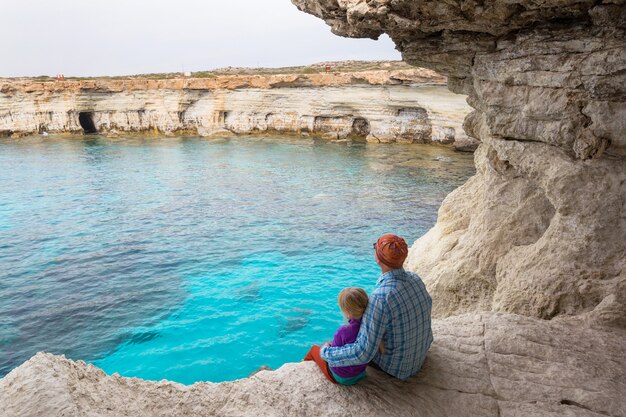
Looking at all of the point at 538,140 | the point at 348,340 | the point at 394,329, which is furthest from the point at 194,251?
the point at 394,329

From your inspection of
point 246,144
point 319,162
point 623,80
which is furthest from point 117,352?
point 246,144

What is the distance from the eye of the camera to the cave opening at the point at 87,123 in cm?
5744

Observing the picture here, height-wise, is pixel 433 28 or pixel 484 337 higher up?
pixel 433 28

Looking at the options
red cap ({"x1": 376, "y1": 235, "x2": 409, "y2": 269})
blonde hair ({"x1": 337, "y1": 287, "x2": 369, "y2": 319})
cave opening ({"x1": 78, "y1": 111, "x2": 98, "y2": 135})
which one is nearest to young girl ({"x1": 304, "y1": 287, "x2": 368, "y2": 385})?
blonde hair ({"x1": 337, "y1": 287, "x2": 369, "y2": 319})

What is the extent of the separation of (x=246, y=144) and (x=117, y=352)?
3632cm

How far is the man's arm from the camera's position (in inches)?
197

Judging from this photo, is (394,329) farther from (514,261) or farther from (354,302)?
(514,261)

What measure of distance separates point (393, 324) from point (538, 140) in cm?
458

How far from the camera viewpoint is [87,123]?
58625mm

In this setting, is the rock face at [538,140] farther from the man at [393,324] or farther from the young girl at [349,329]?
the young girl at [349,329]

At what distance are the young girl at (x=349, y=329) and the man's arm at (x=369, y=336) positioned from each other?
0.11m

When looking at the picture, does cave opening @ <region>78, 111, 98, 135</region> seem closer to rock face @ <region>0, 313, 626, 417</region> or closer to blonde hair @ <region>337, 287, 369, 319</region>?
rock face @ <region>0, 313, 626, 417</region>

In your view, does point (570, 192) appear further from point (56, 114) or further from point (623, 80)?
point (56, 114)

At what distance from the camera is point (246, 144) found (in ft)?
156
